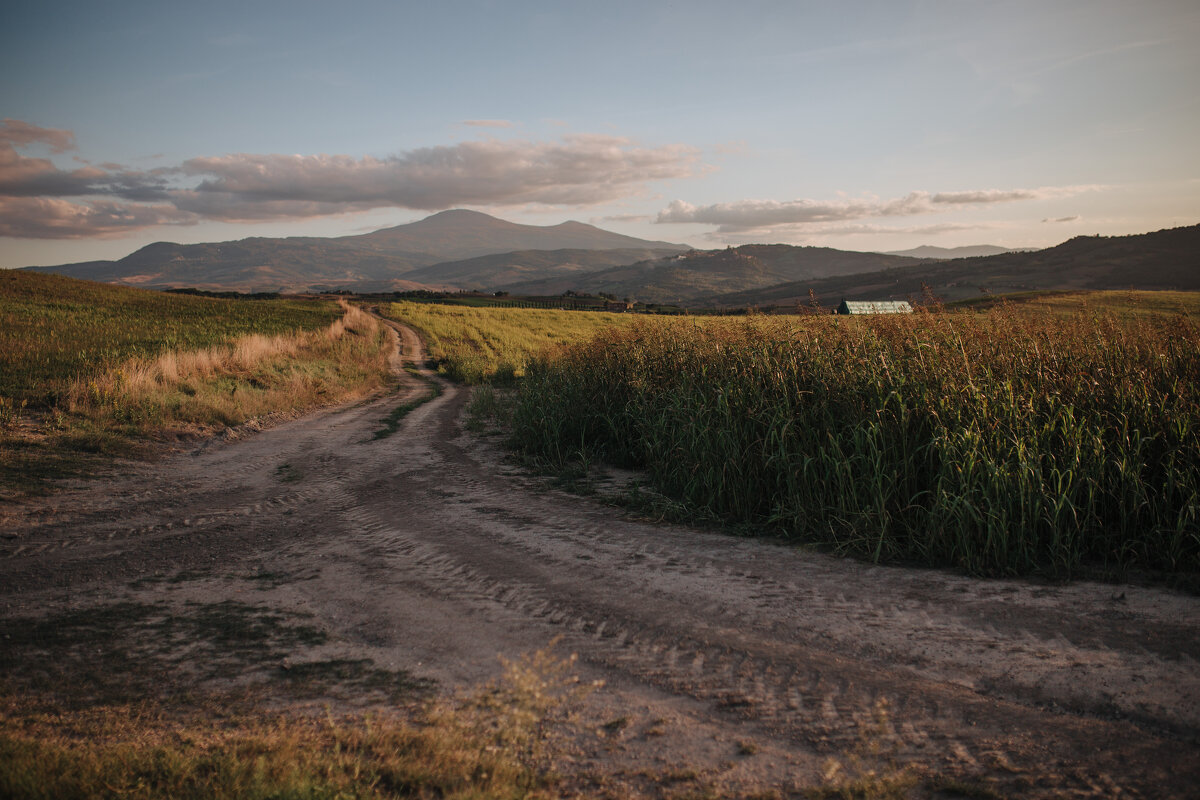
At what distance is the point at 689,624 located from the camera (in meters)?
4.40

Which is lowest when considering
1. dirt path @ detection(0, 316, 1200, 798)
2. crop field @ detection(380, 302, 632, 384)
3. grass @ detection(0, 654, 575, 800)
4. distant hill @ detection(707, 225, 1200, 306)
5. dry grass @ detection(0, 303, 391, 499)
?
dirt path @ detection(0, 316, 1200, 798)

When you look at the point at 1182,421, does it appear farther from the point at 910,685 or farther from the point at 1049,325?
the point at 910,685

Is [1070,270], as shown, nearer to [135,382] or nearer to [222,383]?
[222,383]

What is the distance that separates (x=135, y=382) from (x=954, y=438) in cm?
1438

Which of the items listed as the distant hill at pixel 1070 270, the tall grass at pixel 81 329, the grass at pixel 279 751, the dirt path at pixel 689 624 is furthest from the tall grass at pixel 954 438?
the distant hill at pixel 1070 270

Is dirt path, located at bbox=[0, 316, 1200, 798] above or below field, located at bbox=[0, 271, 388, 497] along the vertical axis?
below

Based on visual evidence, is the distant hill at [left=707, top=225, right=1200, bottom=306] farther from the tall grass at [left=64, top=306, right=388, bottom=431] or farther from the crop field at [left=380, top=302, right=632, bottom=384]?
the tall grass at [left=64, top=306, right=388, bottom=431]

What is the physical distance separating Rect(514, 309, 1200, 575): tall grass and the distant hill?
7638 cm

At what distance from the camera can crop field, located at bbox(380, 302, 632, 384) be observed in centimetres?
2360

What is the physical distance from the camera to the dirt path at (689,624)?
304 centimetres

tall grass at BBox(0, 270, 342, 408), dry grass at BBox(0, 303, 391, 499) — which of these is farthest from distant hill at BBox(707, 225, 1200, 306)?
dry grass at BBox(0, 303, 391, 499)

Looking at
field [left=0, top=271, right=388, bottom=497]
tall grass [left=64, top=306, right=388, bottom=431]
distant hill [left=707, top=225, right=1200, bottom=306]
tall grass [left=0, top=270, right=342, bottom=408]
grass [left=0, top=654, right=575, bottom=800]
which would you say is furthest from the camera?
distant hill [left=707, top=225, right=1200, bottom=306]

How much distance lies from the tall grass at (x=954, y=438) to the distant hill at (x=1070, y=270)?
3007 inches

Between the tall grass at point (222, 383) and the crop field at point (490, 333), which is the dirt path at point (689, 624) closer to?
the tall grass at point (222, 383)
